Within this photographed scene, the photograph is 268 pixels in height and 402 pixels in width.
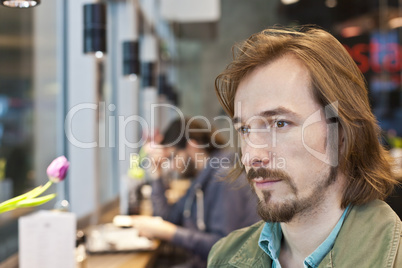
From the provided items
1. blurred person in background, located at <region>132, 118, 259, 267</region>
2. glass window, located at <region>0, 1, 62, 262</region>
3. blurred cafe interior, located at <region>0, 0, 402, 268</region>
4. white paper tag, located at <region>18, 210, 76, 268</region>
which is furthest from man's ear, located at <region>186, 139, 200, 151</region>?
white paper tag, located at <region>18, 210, 76, 268</region>

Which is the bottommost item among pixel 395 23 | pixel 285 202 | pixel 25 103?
pixel 285 202

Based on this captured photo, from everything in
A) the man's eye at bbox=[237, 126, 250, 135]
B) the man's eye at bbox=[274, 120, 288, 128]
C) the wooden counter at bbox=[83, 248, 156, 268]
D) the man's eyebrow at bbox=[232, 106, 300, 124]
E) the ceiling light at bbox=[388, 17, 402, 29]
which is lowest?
the wooden counter at bbox=[83, 248, 156, 268]

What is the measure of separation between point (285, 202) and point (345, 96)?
330mm

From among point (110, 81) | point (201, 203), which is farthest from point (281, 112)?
point (110, 81)

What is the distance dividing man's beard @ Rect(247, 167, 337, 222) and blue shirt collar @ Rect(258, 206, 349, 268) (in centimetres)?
9

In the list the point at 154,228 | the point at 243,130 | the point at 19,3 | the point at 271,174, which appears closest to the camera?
the point at 271,174

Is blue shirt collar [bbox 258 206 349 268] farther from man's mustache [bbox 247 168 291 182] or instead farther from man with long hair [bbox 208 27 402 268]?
man's mustache [bbox 247 168 291 182]

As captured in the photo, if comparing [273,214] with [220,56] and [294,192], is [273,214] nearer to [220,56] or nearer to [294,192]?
[294,192]

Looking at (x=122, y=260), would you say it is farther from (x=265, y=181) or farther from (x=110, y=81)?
(x=110, y=81)

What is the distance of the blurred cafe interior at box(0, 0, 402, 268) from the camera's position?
252 centimetres

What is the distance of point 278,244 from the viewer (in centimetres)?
131

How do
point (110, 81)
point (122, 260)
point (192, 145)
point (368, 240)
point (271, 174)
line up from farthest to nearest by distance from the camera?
1. point (110, 81)
2. point (192, 145)
3. point (122, 260)
4. point (271, 174)
5. point (368, 240)

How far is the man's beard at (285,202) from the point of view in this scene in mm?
1178

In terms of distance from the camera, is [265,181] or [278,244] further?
[278,244]
